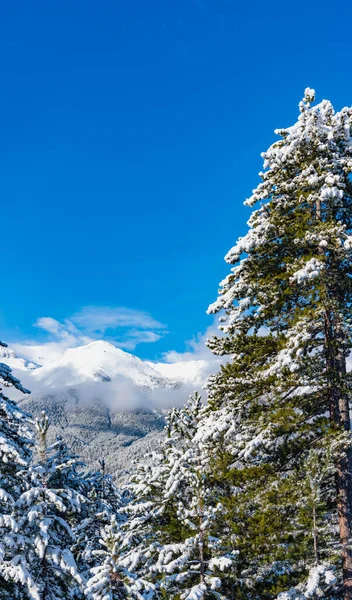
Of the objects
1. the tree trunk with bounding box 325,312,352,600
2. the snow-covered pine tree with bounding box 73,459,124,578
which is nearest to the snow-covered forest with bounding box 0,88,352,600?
the tree trunk with bounding box 325,312,352,600

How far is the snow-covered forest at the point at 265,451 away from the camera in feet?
36.9

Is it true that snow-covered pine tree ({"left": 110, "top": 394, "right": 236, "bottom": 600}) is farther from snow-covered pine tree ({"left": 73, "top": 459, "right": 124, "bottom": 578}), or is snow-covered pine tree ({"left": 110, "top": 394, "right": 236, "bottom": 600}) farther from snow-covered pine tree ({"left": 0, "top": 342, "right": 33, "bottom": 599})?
snow-covered pine tree ({"left": 73, "top": 459, "right": 124, "bottom": 578})

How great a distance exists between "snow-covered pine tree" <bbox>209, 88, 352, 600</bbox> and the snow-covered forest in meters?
0.04

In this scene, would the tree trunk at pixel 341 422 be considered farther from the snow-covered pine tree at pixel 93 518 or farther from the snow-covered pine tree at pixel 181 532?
the snow-covered pine tree at pixel 93 518

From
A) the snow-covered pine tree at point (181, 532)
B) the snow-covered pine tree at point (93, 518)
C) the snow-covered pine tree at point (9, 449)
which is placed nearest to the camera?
the snow-covered pine tree at point (9, 449)

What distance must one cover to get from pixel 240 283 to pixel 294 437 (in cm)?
438

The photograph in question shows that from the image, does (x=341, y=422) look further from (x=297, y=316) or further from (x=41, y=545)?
(x=41, y=545)

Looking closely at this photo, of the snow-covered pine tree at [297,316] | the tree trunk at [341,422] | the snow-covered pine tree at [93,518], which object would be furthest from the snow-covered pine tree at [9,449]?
the tree trunk at [341,422]

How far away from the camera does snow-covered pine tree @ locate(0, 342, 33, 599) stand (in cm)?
1218

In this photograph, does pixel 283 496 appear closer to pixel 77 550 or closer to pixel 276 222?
pixel 276 222

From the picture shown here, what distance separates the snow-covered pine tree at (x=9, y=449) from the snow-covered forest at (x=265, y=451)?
5 cm

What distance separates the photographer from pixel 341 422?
38.3 ft

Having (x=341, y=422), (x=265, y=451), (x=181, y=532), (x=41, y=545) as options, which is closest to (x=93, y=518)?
(x=41, y=545)

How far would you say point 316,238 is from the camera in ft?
39.4
